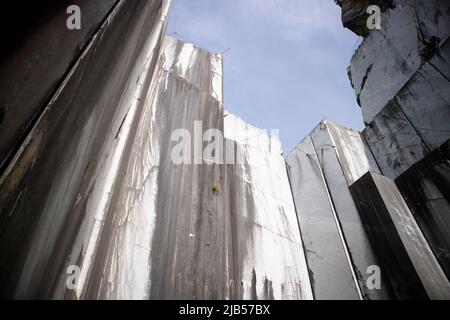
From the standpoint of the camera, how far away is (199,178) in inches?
122

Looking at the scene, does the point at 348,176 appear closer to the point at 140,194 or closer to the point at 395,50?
the point at 395,50

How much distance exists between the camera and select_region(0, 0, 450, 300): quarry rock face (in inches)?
40.1

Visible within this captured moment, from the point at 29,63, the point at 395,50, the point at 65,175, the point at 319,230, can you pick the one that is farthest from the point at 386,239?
the point at 395,50

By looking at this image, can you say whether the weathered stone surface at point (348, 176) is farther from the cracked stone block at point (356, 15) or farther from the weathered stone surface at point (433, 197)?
the cracked stone block at point (356, 15)

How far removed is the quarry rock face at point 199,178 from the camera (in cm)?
102

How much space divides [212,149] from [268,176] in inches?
52.8

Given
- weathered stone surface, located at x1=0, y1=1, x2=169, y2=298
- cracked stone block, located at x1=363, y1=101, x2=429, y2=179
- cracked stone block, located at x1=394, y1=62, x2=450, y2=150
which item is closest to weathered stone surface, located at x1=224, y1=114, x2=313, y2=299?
weathered stone surface, located at x1=0, y1=1, x2=169, y2=298

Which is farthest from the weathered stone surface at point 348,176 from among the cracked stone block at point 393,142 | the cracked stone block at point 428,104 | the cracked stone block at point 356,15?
the cracked stone block at point 356,15

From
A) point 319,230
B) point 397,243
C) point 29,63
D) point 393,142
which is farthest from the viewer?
point 393,142

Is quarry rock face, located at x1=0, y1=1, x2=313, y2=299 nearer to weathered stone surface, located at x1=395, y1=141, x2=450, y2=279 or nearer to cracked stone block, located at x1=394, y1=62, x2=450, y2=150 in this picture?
weathered stone surface, located at x1=395, y1=141, x2=450, y2=279

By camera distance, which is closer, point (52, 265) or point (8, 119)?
point (8, 119)
